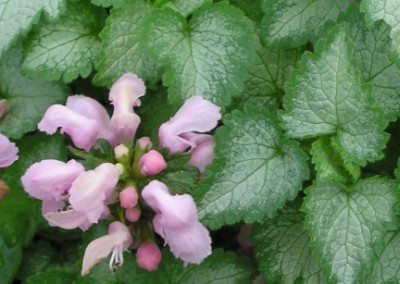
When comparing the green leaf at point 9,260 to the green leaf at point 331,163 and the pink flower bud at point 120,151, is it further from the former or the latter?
the green leaf at point 331,163

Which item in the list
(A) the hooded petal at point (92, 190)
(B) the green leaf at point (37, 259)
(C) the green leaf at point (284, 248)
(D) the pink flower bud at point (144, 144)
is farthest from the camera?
(B) the green leaf at point (37, 259)

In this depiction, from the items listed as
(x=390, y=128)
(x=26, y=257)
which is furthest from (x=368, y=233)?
(x=26, y=257)

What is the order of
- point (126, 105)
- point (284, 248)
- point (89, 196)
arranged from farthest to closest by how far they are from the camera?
point (284, 248)
point (126, 105)
point (89, 196)

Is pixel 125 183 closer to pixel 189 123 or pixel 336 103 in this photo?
pixel 189 123

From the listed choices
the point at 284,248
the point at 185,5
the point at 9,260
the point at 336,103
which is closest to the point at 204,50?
the point at 185,5

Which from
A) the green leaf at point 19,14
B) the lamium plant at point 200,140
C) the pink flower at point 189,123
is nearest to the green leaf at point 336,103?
the lamium plant at point 200,140

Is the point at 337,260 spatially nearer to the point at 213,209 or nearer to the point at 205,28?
the point at 213,209
